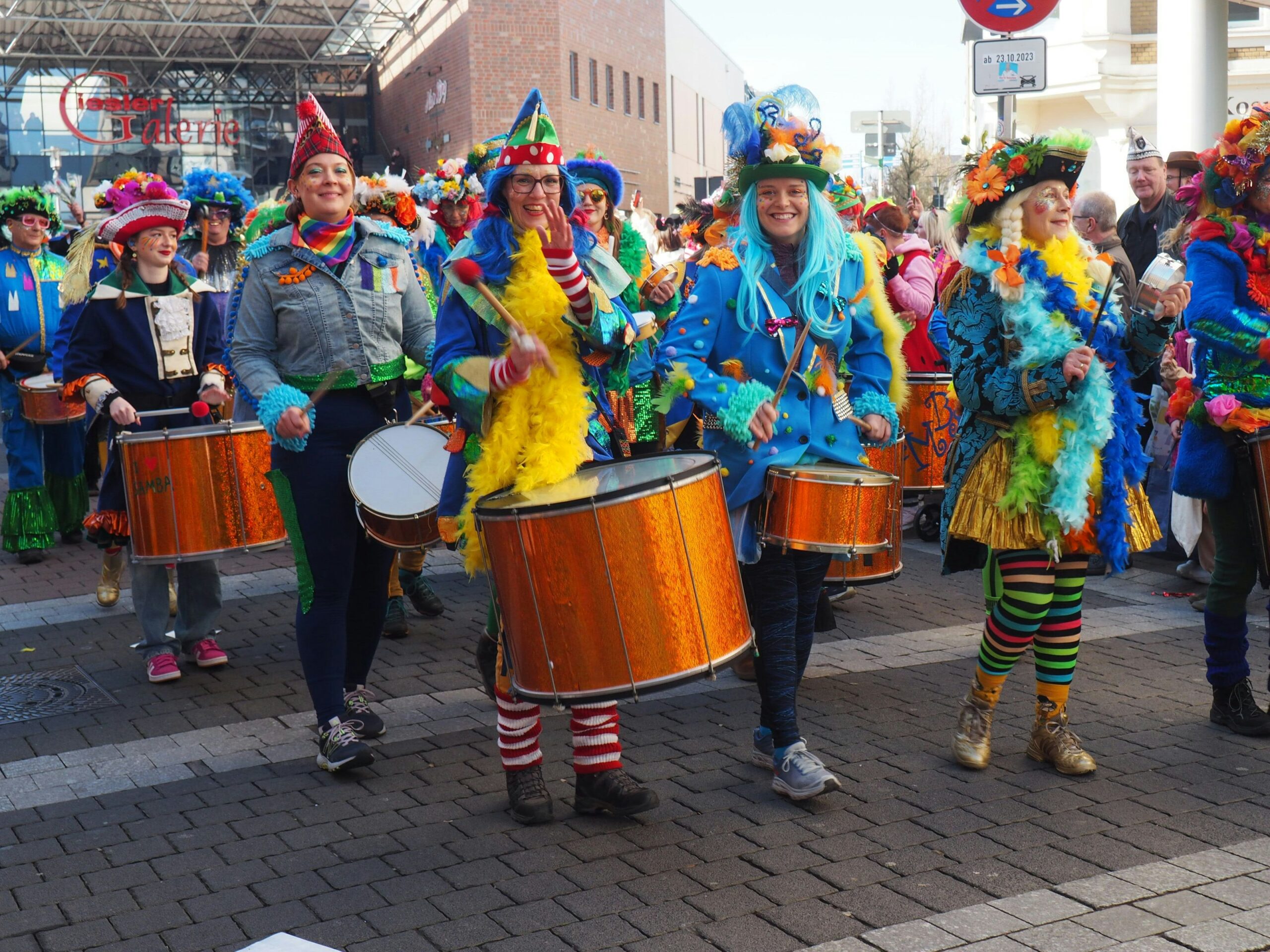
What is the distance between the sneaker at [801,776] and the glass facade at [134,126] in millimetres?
31418

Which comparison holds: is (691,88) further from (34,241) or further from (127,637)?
(127,637)

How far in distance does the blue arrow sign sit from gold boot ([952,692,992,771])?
5499 mm

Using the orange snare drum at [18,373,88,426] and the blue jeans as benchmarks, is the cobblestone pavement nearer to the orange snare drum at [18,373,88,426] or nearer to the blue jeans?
the blue jeans

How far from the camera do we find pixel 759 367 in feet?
14.3

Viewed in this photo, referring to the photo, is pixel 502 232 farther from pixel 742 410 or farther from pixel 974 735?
pixel 974 735

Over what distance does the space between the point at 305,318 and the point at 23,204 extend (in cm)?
557

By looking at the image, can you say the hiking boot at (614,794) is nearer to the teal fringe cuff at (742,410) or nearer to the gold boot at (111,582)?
the teal fringe cuff at (742,410)

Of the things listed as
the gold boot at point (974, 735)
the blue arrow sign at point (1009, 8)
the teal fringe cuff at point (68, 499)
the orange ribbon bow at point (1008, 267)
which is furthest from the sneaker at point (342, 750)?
the blue arrow sign at point (1009, 8)

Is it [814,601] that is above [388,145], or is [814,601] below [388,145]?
below

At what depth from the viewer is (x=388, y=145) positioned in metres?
39.1

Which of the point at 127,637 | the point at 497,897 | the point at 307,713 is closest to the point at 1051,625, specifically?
the point at 497,897

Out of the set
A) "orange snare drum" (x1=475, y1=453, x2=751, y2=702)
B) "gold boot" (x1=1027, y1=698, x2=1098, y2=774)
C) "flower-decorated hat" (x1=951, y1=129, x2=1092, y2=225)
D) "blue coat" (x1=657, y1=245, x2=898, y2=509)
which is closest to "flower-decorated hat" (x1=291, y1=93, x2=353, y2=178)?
"blue coat" (x1=657, y1=245, x2=898, y2=509)

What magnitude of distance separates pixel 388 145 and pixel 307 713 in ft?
117

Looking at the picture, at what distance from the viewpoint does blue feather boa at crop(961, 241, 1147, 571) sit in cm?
436
